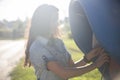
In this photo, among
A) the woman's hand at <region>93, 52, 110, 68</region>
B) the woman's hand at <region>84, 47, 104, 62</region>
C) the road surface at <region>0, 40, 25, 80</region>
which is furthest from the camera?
the road surface at <region>0, 40, 25, 80</region>

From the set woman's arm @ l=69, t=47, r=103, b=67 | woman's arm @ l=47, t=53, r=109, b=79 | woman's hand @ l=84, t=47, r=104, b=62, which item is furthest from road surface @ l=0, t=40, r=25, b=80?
woman's arm @ l=47, t=53, r=109, b=79

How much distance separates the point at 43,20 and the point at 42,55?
0.36 m

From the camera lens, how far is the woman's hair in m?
3.35

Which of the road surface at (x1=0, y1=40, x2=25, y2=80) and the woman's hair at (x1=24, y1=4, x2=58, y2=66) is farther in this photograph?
the road surface at (x1=0, y1=40, x2=25, y2=80)

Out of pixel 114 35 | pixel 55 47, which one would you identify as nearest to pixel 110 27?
pixel 114 35

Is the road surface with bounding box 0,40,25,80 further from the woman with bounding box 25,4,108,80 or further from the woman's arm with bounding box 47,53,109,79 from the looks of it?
the woman's arm with bounding box 47,53,109,79

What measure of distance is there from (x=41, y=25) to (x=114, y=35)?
845mm

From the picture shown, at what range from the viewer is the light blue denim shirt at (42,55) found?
10.9 ft

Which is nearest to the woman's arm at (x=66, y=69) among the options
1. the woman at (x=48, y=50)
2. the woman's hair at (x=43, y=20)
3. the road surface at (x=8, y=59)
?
the woman at (x=48, y=50)

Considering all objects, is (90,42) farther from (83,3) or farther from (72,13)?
(83,3)

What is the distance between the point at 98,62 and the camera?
10.4 feet

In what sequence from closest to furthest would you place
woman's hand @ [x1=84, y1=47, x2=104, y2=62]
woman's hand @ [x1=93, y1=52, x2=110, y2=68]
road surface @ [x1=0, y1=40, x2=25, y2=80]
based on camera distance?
woman's hand @ [x1=93, y1=52, x2=110, y2=68] < woman's hand @ [x1=84, y1=47, x2=104, y2=62] < road surface @ [x1=0, y1=40, x2=25, y2=80]

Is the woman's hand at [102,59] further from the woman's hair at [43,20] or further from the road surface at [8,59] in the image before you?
the road surface at [8,59]

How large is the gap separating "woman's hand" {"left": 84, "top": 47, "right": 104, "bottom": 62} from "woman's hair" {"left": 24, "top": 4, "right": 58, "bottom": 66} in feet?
1.39
